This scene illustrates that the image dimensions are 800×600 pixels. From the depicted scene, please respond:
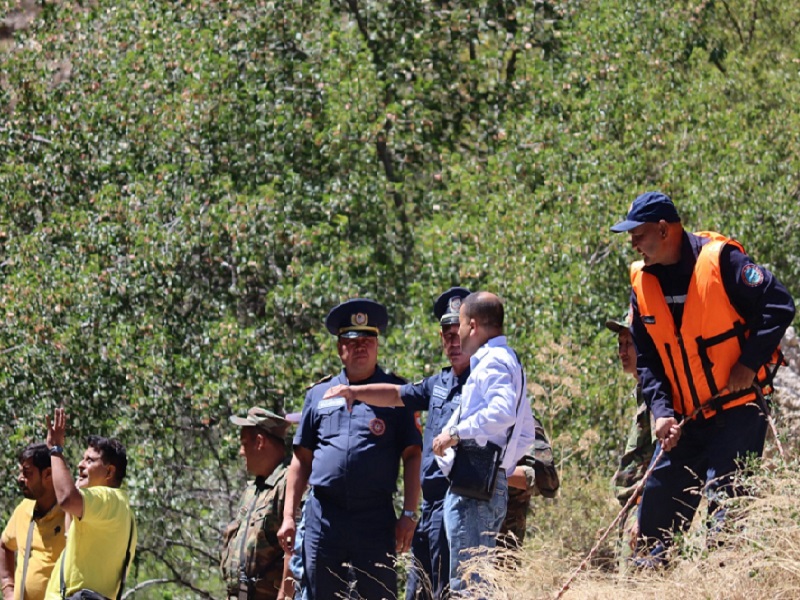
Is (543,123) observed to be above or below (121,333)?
above

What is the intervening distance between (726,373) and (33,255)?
30.7 ft

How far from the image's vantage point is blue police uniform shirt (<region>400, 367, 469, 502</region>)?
6145 millimetres

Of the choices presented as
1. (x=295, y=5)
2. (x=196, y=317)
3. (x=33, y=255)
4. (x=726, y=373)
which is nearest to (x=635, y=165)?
(x=295, y=5)

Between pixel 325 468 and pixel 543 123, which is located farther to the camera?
pixel 543 123

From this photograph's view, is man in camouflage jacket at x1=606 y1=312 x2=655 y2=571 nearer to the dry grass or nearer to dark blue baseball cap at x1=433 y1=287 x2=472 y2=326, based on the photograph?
dark blue baseball cap at x1=433 y1=287 x2=472 y2=326

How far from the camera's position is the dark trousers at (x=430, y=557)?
5.87 m

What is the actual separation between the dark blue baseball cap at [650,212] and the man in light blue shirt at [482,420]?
26.5 inches

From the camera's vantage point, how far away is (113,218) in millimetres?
12977

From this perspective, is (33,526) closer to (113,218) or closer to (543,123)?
(113,218)

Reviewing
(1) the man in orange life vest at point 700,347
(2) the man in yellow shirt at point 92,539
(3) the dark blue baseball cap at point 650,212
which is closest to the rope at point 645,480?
(1) the man in orange life vest at point 700,347

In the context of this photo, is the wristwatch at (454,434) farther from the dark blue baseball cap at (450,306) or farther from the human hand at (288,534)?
the human hand at (288,534)

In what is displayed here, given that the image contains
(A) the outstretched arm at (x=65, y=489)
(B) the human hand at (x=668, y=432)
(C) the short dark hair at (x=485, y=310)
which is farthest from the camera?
(A) the outstretched arm at (x=65, y=489)

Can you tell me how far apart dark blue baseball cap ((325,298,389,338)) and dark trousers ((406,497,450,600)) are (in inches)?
42.1

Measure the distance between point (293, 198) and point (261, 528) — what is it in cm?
590
